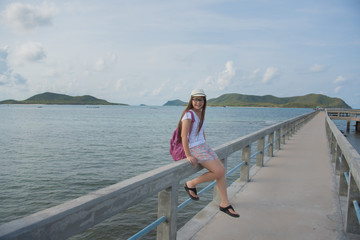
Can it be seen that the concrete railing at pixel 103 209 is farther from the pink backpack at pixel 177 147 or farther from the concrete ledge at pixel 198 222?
the concrete ledge at pixel 198 222

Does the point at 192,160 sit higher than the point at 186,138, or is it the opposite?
the point at 186,138

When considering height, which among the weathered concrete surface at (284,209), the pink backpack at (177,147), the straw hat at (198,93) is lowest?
the weathered concrete surface at (284,209)

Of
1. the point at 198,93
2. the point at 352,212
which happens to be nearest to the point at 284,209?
the point at 352,212

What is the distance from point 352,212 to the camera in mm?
3658

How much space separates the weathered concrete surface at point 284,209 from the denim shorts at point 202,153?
0.90m

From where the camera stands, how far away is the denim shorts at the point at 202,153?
3629 mm

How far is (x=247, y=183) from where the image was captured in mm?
6184

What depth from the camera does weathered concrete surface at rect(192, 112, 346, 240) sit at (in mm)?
3694

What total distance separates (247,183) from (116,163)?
→ 12436 millimetres

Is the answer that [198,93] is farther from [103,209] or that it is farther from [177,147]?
[103,209]

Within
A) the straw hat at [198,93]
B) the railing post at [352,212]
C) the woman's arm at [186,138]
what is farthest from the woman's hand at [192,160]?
the railing post at [352,212]

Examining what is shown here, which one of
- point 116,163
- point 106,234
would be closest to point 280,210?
point 106,234

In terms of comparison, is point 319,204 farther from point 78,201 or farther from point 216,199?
point 78,201

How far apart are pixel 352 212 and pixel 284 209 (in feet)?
3.54
